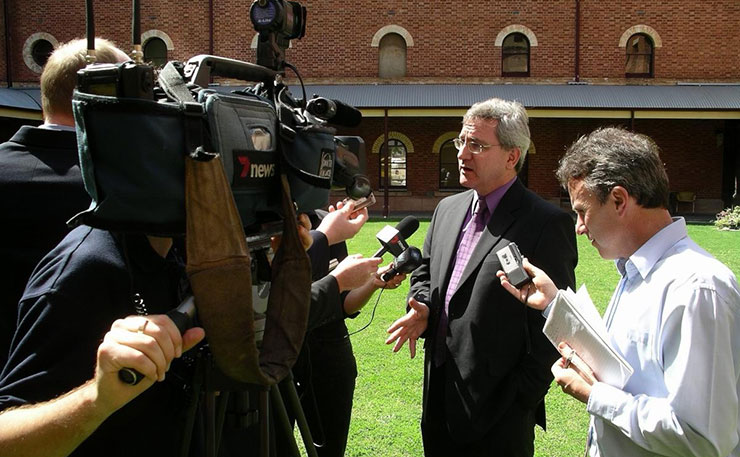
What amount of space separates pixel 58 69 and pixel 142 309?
1.15 m

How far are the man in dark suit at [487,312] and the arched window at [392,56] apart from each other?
20726 millimetres

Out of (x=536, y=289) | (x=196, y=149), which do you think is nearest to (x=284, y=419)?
(x=196, y=149)

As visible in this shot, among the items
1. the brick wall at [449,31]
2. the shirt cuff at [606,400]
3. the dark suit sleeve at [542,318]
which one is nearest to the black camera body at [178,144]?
the shirt cuff at [606,400]

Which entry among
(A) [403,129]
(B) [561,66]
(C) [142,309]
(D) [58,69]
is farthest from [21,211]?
(B) [561,66]

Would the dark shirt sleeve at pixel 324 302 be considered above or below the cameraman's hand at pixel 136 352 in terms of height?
below

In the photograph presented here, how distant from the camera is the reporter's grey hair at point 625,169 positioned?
6.49 feet

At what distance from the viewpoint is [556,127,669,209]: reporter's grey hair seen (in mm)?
1978

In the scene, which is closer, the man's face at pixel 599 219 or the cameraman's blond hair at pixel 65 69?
the cameraman's blond hair at pixel 65 69

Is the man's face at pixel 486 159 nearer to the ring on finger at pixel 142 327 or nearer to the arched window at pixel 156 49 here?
Answer: the ring on finger at pixel 142 327

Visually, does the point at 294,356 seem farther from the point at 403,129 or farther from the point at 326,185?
the point at 403,129

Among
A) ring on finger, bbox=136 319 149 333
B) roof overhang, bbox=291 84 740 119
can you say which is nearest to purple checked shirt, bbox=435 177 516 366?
ring on finger, bbox=136 319 149 333

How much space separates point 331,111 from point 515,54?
887 inches

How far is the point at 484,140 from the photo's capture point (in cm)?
294

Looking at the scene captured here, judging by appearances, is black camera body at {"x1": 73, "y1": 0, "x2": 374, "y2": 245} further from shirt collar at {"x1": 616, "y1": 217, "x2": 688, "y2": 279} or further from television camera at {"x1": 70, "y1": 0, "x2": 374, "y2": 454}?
shirt collar at {"x1": 616, "y1": 217, "x2": 688, "y2": 279}
